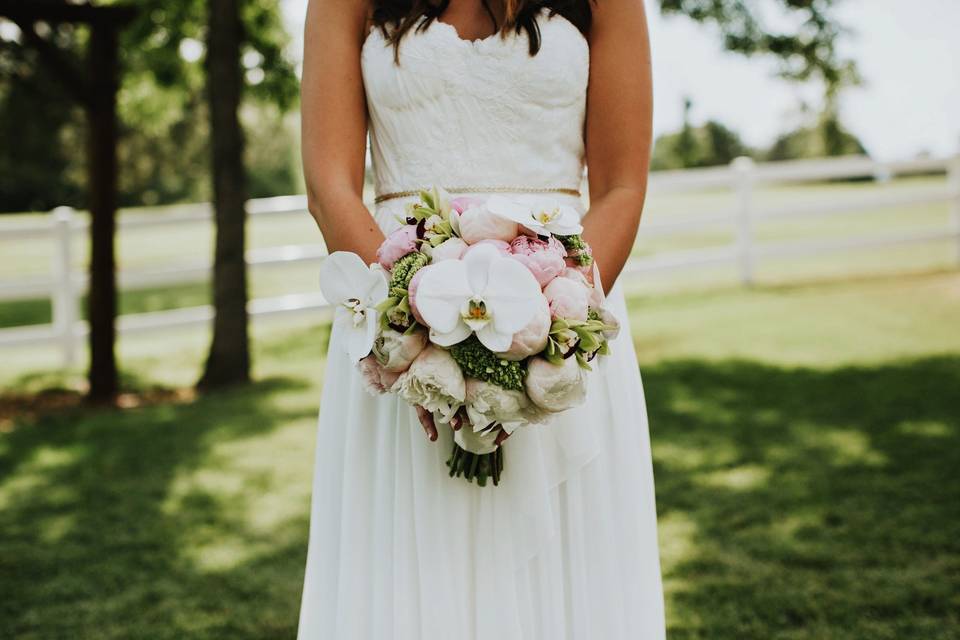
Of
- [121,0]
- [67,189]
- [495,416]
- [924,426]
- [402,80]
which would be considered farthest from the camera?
[67,189]

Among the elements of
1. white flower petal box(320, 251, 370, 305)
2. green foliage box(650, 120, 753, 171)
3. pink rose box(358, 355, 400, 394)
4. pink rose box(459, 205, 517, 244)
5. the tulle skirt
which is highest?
green foliage box(650, 120, 753, 171)

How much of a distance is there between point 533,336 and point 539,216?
0.80ft

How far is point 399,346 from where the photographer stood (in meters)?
1.64

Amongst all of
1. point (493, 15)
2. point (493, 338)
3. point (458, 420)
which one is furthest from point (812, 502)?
point (493, 338)

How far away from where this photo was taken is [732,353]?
339 inches

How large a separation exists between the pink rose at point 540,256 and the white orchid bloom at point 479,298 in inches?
1.8

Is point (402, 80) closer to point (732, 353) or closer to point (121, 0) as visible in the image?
point (732, 353)

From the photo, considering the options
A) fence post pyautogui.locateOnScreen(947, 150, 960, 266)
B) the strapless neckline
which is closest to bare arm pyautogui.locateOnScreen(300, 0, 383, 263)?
the strapless neckline

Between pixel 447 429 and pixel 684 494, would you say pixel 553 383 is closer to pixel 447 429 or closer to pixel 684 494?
pixel 447 429

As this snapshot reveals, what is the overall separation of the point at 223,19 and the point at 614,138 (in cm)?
649

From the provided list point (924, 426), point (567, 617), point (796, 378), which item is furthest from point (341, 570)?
point (796, 378)

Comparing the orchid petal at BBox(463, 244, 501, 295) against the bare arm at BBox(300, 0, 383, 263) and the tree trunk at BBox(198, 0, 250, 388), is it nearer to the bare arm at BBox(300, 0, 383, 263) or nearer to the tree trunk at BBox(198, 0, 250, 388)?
the bare arm at BBox(300, 0, 383, 263)

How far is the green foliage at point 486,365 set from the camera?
1613mm

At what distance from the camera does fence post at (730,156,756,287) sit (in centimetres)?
1305
